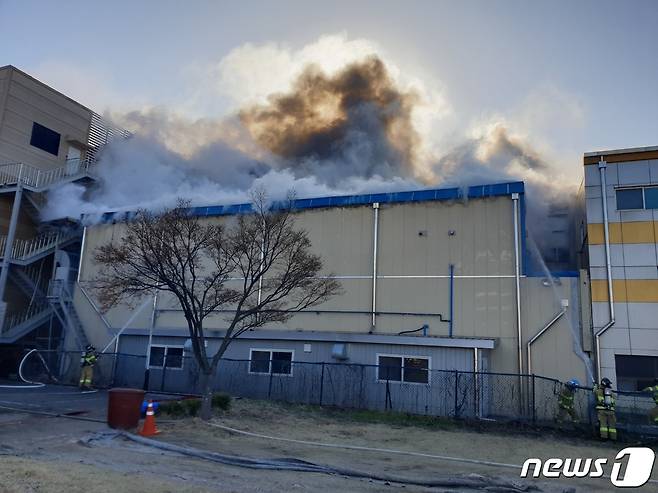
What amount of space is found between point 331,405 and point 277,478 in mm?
10613

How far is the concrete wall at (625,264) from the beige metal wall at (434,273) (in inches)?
45.9

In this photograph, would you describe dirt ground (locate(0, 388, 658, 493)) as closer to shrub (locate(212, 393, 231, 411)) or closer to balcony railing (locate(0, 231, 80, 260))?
shrub (locate(212, 393, 231, 411))

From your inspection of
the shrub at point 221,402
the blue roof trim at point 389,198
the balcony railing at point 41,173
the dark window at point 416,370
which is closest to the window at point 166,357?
the blue roof trim at point 389,198

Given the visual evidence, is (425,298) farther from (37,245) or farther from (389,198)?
(37,245)

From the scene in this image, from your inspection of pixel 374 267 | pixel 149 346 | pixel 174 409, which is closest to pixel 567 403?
pixel 374 267

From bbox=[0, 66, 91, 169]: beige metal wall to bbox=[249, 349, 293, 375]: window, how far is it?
17.1 meters

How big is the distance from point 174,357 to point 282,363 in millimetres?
5014

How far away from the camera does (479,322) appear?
19.6 m

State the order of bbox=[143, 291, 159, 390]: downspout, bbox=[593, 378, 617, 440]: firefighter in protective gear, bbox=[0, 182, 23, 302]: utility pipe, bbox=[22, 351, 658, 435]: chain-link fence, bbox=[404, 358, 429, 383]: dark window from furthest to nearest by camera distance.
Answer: bbox=[0, 182, 23, 302]: utility pipe → bbox=[143, 291, 159, 390]: downspout → bbox=[404, 358, 429, 383]: dark window → bbox=[22, 351, 658, 435]: chain-link fence → bbox=[593, 378, 617, 440]: firefighter in protective gear

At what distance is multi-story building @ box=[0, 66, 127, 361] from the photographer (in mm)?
26766

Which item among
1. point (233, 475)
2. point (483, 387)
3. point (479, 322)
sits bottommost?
point (233, 475)

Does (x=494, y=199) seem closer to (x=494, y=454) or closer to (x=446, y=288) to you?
(x=446, y=288)

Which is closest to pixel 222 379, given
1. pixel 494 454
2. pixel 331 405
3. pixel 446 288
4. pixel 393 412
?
pixel 331 405

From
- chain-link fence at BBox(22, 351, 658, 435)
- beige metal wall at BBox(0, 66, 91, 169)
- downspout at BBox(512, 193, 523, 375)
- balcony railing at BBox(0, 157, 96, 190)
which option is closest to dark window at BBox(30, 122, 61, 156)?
beige metal wall at BBox(0, 66, 91, 169)
